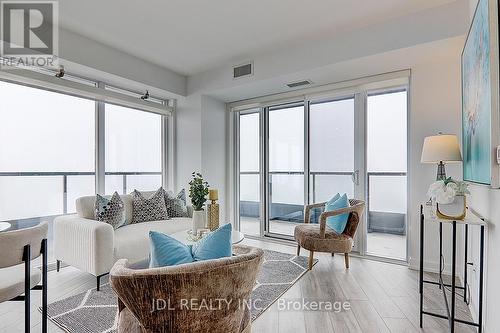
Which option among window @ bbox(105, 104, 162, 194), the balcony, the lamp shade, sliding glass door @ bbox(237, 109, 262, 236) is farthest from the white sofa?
the lamp shade

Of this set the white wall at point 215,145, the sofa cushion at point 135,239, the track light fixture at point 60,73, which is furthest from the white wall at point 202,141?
the track light fixture at point 60,73

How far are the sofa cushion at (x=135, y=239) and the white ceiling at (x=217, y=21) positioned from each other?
2252 millimetres

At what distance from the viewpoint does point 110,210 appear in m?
2.91

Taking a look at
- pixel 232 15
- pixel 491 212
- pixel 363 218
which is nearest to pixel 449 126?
pixel 363 218

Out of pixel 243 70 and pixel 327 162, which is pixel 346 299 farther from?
pixel 243 70

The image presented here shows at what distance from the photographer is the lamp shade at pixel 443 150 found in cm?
213

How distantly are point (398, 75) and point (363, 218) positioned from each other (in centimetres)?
184

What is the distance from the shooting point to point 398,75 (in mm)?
3213

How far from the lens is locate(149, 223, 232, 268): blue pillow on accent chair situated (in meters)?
1.15

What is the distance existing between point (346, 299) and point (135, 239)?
213 cm

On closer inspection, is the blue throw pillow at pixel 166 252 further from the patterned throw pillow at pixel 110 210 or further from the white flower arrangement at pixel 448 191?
the patterned throw pillow at pixel 110 210

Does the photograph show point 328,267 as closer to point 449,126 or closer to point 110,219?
point 449,126

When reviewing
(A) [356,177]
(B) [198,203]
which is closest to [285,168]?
(A) [356,177]

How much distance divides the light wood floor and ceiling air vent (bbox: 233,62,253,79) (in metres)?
2.73
